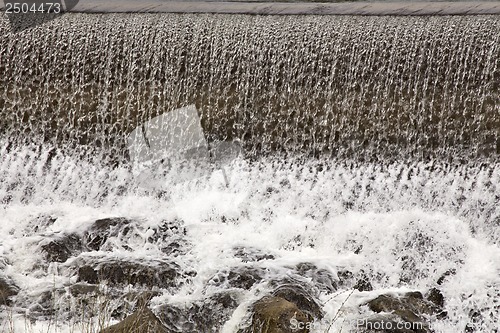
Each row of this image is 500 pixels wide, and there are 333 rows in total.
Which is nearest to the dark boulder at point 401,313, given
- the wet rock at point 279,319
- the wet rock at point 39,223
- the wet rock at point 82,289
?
the wet rock at point 279,319

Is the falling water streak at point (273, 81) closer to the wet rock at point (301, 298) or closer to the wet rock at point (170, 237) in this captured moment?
the wet rock at point (170, 237)

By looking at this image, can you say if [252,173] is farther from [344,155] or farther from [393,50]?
[393,50]

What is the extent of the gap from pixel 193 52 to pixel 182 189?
4.70 ft

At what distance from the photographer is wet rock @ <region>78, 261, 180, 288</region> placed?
19.7 ft

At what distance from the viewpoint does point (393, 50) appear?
292 inches

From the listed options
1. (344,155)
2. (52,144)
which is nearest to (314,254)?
(344,155)

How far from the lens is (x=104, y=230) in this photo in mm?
6957

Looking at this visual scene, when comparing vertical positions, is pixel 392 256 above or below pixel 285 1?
below

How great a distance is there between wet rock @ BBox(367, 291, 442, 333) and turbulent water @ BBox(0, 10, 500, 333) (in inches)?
13.0

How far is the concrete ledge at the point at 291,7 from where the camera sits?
783 cm

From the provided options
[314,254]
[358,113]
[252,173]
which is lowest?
[314,254]

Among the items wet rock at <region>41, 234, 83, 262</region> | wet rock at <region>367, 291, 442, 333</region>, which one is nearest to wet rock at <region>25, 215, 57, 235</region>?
wet rock at <region>41, 234, 83, 262</region>

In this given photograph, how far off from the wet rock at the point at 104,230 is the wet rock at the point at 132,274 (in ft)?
1.74

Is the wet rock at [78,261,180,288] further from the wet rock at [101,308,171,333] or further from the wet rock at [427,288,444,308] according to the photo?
the wet rock at [427,288,444,308]
